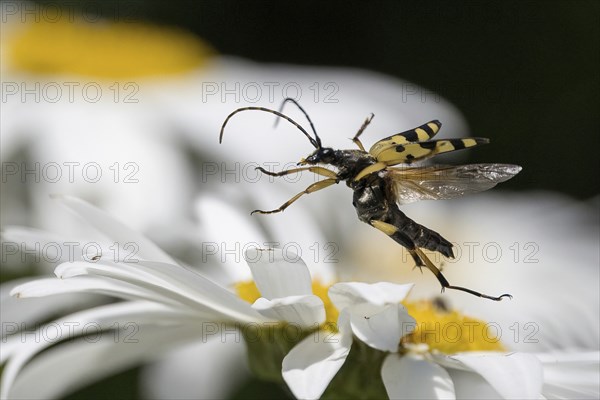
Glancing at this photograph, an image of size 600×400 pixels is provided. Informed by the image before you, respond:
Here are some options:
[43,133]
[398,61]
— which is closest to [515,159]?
[398,61]

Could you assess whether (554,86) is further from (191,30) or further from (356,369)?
(356,369)

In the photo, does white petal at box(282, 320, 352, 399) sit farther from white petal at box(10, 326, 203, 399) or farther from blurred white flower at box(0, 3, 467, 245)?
blurred white flower at box(0, 3, 467, 245)

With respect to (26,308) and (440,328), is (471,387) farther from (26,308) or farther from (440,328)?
(26,308)

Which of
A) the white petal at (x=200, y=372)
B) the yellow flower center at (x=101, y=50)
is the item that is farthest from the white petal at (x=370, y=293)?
the yellow flower center at (x=101, y=50)

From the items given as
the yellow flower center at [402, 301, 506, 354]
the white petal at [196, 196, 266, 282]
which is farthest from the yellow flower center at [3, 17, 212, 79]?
the yellow flower center at [402, 301, 506, 354]

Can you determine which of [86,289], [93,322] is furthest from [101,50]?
[86,289]

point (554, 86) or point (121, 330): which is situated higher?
point (554, 86)
